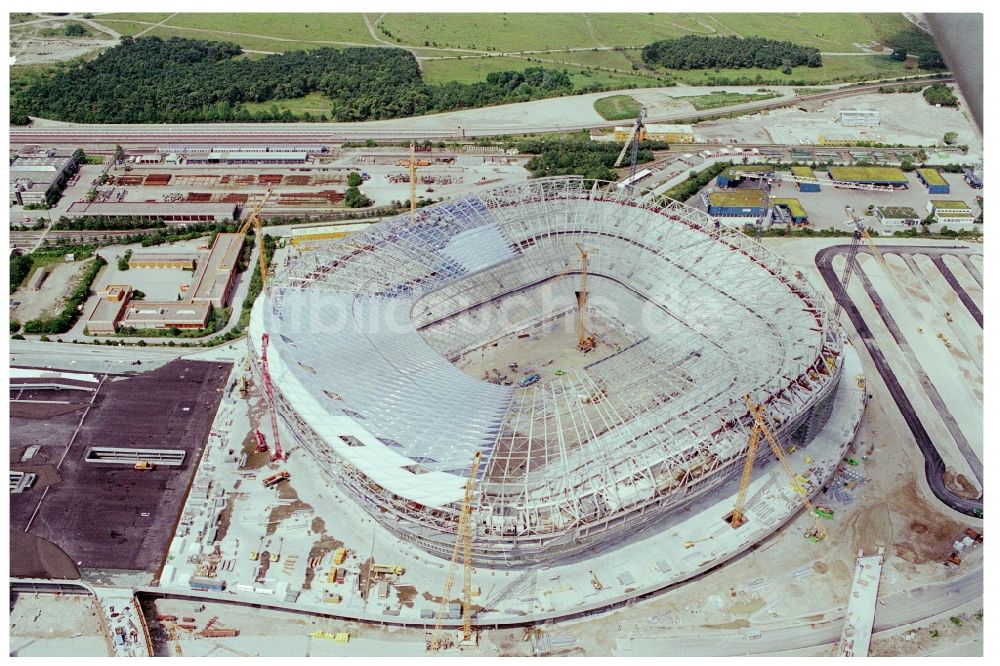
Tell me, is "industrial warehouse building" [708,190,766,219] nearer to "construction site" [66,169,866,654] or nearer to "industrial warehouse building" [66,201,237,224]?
"construction site" [66,169,866,654]

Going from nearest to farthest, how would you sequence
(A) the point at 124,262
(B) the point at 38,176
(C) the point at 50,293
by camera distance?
(C) the point at 50,293, (A) the point at 124,262, (B) the point at 38,176

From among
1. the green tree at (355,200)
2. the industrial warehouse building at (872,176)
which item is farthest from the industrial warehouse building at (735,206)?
the green tree at (355,200)

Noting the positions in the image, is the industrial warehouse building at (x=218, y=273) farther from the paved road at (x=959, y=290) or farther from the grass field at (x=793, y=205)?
the paved road at (x=959, y=290)

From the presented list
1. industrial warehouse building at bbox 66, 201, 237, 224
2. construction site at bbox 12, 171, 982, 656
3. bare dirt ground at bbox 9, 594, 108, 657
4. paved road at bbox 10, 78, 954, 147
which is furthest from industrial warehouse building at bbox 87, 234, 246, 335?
paved road at bbox 10, 78, 954, 147

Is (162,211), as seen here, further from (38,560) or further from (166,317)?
(38,560)

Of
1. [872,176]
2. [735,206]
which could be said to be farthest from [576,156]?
[872,176]

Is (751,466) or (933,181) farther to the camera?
(933,181)

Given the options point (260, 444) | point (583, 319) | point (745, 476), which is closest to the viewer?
Answer: point (745, 476)

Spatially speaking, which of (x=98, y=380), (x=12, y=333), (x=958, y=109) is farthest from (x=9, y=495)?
(x=958, y=109)
